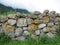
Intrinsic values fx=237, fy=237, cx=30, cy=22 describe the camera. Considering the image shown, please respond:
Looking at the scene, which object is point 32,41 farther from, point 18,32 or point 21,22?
point 21,22

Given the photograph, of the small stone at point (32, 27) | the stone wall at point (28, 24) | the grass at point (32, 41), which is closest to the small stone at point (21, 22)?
the stone wall at point (28, 24)

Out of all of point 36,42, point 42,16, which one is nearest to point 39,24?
point 42,16

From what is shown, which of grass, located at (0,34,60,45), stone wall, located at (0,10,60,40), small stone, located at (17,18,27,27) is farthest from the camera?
small stone, located at (17,18,27,27)

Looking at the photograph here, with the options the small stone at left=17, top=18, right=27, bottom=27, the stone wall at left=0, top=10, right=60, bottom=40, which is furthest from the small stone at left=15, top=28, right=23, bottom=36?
the small stone at left=17, top=18, right=27, bottom=27

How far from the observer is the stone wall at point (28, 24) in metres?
9.45

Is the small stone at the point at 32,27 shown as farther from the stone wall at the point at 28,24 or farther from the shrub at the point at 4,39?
the shrub at the point at 4,39

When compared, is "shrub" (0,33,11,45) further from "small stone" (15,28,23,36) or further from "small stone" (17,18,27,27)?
"small stone" (17,18,27,27)

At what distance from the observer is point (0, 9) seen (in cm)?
1135

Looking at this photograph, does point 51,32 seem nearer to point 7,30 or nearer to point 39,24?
point 39,24

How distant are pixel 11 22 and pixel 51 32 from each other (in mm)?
1678

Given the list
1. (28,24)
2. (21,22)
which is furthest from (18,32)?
(28,24)

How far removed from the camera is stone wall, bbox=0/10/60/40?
9.45m

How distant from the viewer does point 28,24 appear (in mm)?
9664

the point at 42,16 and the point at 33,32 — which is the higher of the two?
the point at 42,16
